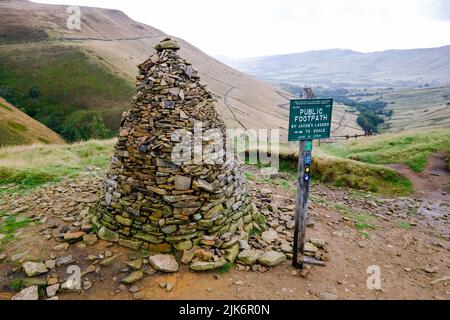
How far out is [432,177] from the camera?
58.9ft

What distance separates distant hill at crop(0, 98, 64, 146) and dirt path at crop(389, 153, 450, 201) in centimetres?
3946

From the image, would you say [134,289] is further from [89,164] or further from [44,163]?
[44,163]

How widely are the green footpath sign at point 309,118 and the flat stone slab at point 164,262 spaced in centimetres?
395

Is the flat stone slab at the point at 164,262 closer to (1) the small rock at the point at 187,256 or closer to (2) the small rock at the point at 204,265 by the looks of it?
(1) the small rock at the point at 187,256

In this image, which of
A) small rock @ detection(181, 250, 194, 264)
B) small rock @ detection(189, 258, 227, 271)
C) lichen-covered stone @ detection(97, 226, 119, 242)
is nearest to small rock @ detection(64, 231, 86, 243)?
lichen-covered stone @ detection(97, 226, 119, 242)

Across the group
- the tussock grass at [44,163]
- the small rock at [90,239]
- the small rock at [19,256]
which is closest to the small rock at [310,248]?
the small rock at [90,239]

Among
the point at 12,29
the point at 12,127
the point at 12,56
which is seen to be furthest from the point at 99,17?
the point at 12,127

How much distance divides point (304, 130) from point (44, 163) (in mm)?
14981

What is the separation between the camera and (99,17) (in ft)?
494

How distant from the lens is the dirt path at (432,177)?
16.2 meters

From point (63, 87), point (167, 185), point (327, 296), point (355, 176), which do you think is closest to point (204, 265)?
point (167, 185)

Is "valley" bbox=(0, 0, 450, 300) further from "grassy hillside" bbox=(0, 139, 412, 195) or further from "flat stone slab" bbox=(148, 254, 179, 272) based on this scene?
"grassy hillside" bbox=(0, 139, 412, 195)
